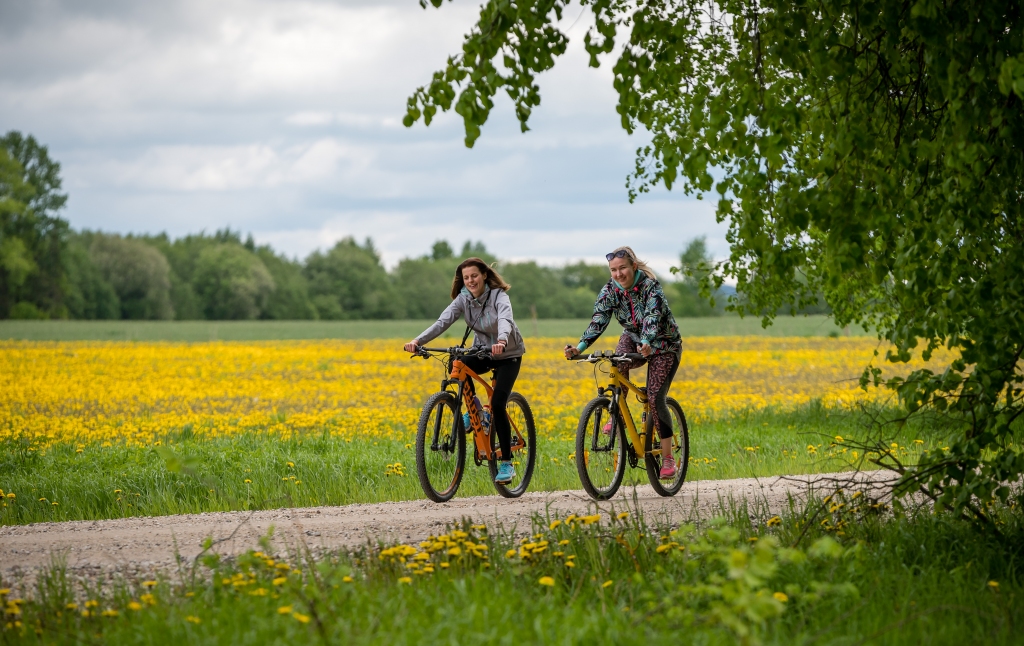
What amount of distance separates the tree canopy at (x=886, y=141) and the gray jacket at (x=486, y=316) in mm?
2864

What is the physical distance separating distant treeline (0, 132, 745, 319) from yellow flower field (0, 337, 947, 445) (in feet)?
154

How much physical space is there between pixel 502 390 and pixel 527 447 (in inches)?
32.1

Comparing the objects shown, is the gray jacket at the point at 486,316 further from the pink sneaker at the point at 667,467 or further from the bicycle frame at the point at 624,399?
the pink sneaker at the point at 667,467

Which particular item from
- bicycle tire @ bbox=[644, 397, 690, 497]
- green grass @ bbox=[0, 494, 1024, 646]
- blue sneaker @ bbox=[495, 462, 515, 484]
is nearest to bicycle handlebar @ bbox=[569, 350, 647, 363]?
bicycle tire @ bbox=[644, 397, 690, 497]

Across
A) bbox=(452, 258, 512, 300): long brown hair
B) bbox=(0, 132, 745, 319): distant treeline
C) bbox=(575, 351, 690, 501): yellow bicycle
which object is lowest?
bbox=(575, 351, 690, 501): yellow bicycle

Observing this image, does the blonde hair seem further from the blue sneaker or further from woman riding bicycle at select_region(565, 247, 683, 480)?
the blue sneaker

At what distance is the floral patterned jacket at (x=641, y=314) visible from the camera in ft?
25.1

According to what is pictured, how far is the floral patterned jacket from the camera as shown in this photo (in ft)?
25.1

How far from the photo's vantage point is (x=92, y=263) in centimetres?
9588

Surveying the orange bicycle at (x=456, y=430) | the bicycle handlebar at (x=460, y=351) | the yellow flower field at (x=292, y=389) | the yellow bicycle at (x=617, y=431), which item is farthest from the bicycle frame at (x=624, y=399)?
the yellow flower field at (x=292, y=389)

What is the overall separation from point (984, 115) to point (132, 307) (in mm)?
99840

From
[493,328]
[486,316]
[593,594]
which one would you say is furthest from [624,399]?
[593,594]

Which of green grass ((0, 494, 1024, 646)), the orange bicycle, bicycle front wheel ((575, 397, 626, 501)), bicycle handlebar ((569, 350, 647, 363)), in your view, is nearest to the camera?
green grass ((0, 494, 1024, 646))

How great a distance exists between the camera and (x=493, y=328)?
810cm
